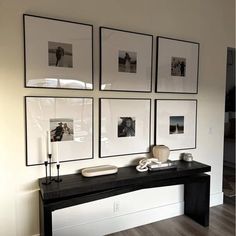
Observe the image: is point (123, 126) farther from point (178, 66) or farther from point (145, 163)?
point (178, 66)

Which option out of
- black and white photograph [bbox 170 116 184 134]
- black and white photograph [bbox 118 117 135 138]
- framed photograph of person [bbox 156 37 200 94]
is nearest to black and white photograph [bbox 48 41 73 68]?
black and white photograph [bbox 118 117 135 138]

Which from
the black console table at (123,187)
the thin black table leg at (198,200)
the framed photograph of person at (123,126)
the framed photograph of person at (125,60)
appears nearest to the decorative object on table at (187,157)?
the black console table at (123,187)

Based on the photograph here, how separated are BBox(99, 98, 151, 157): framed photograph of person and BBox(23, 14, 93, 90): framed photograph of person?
1.14ft

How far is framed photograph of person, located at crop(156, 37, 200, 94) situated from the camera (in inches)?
106

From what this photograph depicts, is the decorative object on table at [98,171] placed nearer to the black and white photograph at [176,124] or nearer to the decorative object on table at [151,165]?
the decorative object on table at [151,165]

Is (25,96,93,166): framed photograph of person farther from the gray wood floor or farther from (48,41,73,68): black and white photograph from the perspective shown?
the gray wood floor

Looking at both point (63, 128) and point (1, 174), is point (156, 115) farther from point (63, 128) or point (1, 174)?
point (1, 174)

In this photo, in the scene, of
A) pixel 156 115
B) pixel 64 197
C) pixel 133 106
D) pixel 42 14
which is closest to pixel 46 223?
pixel 64 197

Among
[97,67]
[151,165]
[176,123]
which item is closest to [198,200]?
[151,165]

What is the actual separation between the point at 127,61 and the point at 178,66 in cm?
71

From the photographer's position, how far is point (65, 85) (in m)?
2.21

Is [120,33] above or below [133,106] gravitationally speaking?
above

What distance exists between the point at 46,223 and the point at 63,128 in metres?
0.84

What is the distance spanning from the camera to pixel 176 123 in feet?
9.35
